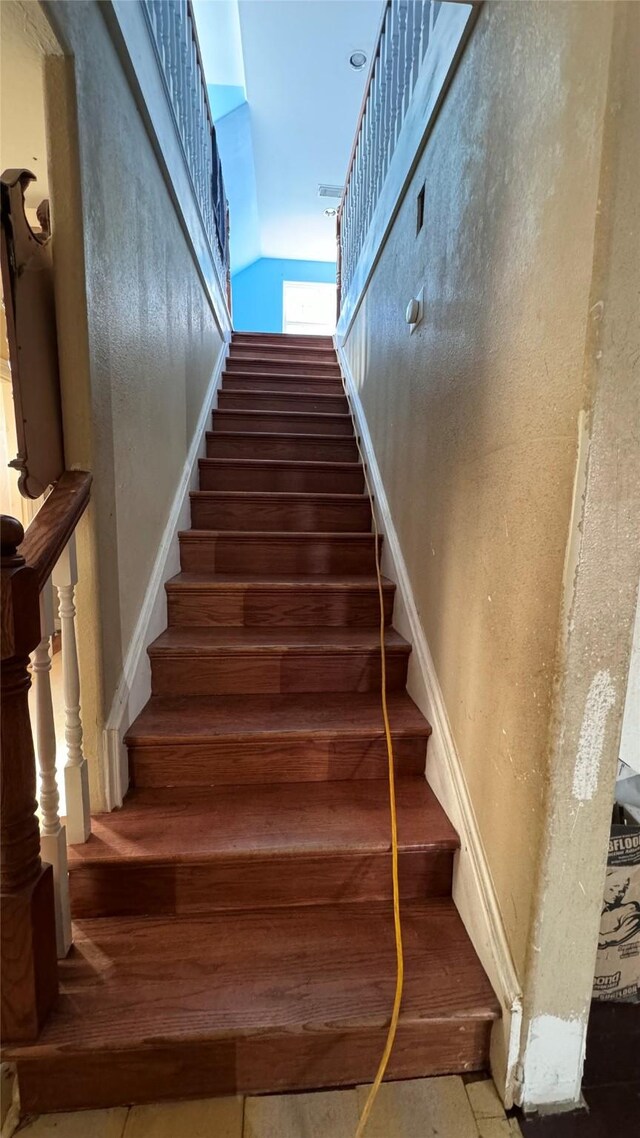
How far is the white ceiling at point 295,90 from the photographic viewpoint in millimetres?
3502

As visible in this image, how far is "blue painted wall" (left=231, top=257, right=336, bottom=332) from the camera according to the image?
6152mm

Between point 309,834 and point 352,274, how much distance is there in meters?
3.43

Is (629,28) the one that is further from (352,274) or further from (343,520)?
(352,274)

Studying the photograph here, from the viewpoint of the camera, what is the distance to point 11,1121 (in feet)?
2.93

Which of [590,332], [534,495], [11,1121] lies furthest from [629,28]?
[11,1121]

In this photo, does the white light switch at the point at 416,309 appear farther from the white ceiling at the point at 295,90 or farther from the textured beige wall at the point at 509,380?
the white ceiling at the point at 295,90

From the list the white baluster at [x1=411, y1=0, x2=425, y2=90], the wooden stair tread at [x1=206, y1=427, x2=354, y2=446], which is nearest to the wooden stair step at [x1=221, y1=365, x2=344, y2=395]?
the wooden stair tread at [x1=206, y1=427, x2=354, y2=446]

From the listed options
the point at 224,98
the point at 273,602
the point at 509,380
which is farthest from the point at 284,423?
the point at 224,98

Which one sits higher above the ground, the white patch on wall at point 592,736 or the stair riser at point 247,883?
the white patch on wall at point 592,736

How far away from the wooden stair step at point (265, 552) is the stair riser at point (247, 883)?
44.3 inches

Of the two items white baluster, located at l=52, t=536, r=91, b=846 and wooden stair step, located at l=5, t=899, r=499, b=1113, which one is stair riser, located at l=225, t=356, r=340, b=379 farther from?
wooden stair step, located at l=5, t=899, r=499, b=1113

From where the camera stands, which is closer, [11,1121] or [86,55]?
[11,1121]

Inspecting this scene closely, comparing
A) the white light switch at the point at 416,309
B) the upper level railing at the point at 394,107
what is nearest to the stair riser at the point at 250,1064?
the white light switch at the point at 416,309

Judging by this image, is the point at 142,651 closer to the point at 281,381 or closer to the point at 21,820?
the point at 21,820
